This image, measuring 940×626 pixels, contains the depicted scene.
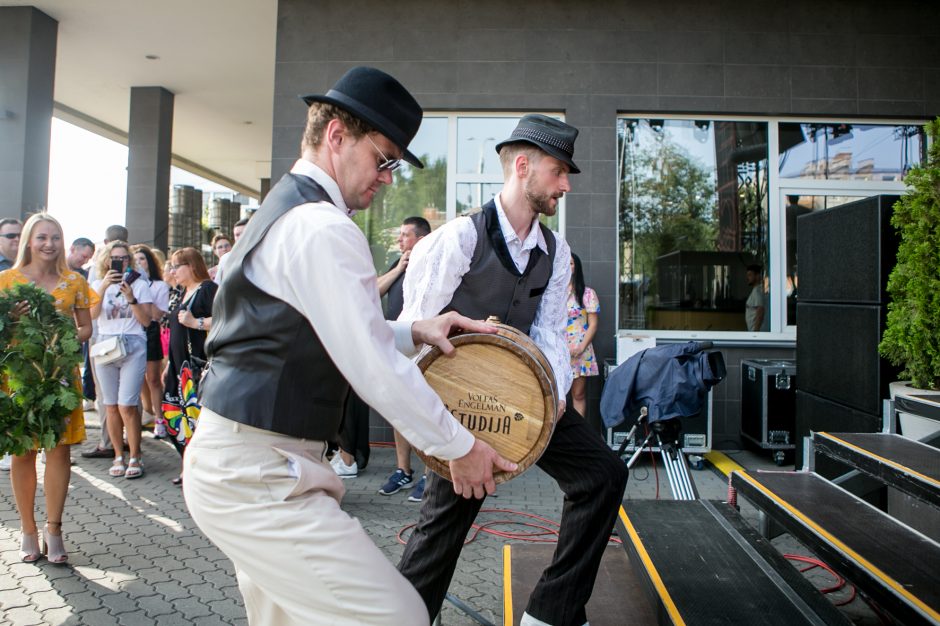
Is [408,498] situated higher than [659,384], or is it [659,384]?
[659,384]

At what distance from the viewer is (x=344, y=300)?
167 cm

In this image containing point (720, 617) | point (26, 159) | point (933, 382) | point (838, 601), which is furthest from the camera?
point (26, 159)

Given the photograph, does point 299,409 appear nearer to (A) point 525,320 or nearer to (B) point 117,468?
(A) point 525,320

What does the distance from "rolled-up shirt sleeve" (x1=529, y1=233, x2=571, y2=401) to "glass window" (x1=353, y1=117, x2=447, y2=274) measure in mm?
4892

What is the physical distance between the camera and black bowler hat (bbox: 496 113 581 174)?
305 centimetres

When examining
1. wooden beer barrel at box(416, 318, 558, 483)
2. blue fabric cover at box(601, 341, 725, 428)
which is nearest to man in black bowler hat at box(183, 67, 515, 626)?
wooden beer barrel at box(416, 318, 558, 483)

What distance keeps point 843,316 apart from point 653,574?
3.12 m

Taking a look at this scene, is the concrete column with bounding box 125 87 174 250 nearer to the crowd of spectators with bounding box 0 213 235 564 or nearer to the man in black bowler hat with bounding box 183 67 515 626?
the crowd of spectators with bounding box 0 213 235 564

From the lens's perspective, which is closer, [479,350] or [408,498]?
[479,350]

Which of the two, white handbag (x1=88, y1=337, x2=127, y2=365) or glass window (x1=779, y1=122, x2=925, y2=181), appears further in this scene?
glass window (x1=779, y1=122, x2=925, y2=181)

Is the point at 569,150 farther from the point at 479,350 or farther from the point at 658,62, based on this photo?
the point at 658,62

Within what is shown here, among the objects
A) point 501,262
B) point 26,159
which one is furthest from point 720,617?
point 26,159

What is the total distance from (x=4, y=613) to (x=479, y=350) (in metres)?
2.95

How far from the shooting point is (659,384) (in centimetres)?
445
